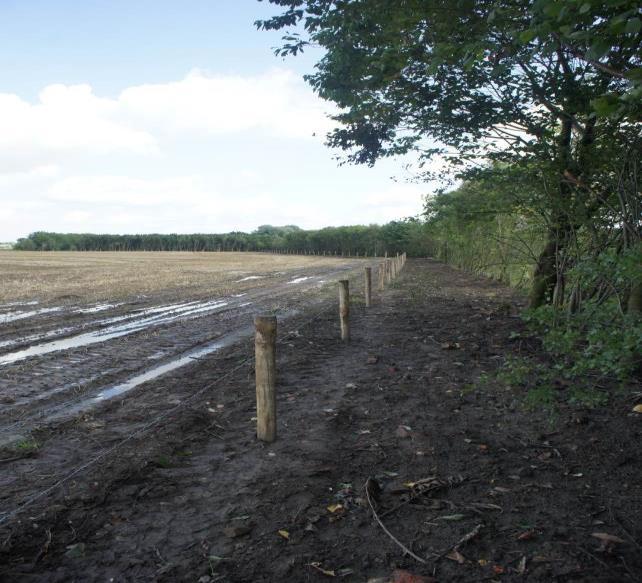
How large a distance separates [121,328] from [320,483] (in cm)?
949

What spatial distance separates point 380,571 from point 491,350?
24.4 ft

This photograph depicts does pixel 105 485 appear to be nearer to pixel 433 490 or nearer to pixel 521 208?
pixel 433 490

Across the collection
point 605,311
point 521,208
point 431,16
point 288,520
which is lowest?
point 288,520

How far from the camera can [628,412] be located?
21.0 ft

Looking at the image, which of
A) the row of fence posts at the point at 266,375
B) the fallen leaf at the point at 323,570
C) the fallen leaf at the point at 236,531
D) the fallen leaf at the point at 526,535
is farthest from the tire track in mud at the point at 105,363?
the fallen leaf at the point at 526,535

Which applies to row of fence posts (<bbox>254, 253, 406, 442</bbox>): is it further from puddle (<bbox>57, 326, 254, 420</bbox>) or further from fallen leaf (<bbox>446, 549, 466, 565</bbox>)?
puddle (<bbox>57, 326, 254, 420</bbox>)

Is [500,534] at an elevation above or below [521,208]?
below

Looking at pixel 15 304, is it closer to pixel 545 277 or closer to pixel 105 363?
pixel 105 363

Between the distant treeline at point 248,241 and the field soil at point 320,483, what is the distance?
73978 mm

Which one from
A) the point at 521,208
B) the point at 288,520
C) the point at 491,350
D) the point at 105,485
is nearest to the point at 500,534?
the point at 288,520

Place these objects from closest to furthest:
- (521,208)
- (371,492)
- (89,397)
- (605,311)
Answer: (371,492), (605,311), (89,397), (521,208)

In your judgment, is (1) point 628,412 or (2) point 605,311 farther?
(1) point 628,412

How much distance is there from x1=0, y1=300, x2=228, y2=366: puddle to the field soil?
1.42m

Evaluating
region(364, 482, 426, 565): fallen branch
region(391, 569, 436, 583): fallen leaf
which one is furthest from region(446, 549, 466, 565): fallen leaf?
region(391, 569, 436, 583): fallen leaf
